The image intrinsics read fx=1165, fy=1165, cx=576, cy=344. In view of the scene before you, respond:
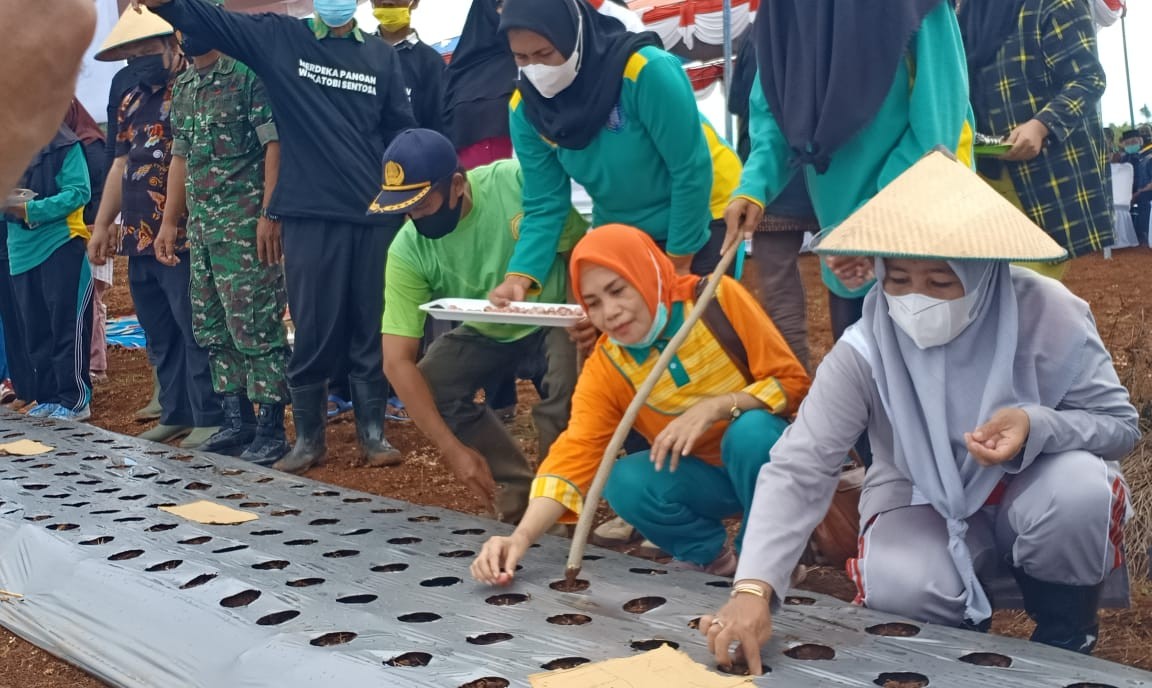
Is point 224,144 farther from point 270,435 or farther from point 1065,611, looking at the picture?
point 1065,611

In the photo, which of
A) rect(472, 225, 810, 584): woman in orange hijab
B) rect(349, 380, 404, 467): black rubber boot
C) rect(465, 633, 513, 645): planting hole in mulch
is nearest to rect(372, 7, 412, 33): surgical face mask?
rect(349, 380, 404, 467): black rubber boot

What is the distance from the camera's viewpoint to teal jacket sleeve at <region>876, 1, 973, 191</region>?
→ 2.46 m

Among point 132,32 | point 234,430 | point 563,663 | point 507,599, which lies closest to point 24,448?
point 234,430

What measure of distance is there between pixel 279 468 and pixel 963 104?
102 inches

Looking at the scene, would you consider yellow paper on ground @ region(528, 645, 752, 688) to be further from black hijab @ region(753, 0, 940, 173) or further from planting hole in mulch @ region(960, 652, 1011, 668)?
black hijab @ region(753, 0, 940, 173)

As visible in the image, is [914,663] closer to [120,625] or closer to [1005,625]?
[1005,625]

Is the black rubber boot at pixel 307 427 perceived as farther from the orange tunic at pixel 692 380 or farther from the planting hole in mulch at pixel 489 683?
the planting hole in mulch at pixel 489 683

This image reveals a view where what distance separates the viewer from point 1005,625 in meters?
2.38

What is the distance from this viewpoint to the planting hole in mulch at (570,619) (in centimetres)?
208

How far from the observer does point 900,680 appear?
5.69ft

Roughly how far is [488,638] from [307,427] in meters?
2.27

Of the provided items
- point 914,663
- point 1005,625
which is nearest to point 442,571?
point 914,663

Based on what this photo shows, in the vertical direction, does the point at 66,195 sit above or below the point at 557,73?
below

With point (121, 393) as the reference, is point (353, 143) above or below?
above
